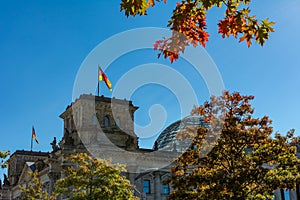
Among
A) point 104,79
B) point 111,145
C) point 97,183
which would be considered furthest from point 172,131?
point 97,183

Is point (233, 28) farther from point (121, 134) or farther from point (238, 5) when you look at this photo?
point (121, 134)

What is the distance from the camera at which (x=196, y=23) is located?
314 inches

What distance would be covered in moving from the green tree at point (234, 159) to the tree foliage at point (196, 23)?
1233 centimetres

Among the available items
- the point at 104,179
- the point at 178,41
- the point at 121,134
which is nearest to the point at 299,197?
the point at 121,134

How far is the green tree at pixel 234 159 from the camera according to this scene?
63.5 ft

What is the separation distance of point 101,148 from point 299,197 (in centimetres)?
3086

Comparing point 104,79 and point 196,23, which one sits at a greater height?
point 104,79

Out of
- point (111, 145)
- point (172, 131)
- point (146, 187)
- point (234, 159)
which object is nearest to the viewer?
point (234, 159)

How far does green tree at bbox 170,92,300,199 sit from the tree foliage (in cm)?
1233

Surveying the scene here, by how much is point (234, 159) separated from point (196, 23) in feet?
44.6

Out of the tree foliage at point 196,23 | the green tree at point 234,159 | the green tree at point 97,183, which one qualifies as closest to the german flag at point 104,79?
the green tree at point 97,183

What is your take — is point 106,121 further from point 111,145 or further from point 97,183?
point 97,183

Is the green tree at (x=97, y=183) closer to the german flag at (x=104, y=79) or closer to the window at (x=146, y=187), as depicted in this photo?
the german flag at (x=104, y=79)

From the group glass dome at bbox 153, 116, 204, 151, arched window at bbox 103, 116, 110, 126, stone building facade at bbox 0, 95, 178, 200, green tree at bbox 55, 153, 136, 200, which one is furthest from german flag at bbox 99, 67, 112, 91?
green tree at bbox 55, 153, 136, 200
